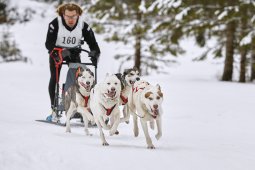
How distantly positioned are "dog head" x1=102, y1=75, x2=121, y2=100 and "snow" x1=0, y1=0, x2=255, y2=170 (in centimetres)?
60

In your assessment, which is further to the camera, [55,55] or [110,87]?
[55,55]

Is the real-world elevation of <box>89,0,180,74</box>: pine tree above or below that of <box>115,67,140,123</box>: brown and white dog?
above

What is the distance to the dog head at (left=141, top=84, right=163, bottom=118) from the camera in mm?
5309

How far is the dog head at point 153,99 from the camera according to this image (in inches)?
209

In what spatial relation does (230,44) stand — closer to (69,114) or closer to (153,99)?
(69,114)

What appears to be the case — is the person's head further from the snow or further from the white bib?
the snow

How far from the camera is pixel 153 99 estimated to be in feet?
17.5

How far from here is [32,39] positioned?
29672 mm

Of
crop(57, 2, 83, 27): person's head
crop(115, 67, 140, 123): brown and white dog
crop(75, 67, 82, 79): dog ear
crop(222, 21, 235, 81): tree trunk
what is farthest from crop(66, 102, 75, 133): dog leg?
crop(222, 21, 235, 81): tree trunk

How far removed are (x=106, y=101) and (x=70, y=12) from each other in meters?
1.93

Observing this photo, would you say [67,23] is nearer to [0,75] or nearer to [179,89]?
[179,89]

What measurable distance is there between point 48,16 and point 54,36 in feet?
82.9

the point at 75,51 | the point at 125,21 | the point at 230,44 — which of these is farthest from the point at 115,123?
the point at 125,21

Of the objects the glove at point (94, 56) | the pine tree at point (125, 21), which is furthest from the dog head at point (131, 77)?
the pine tree at point (125, 21)
